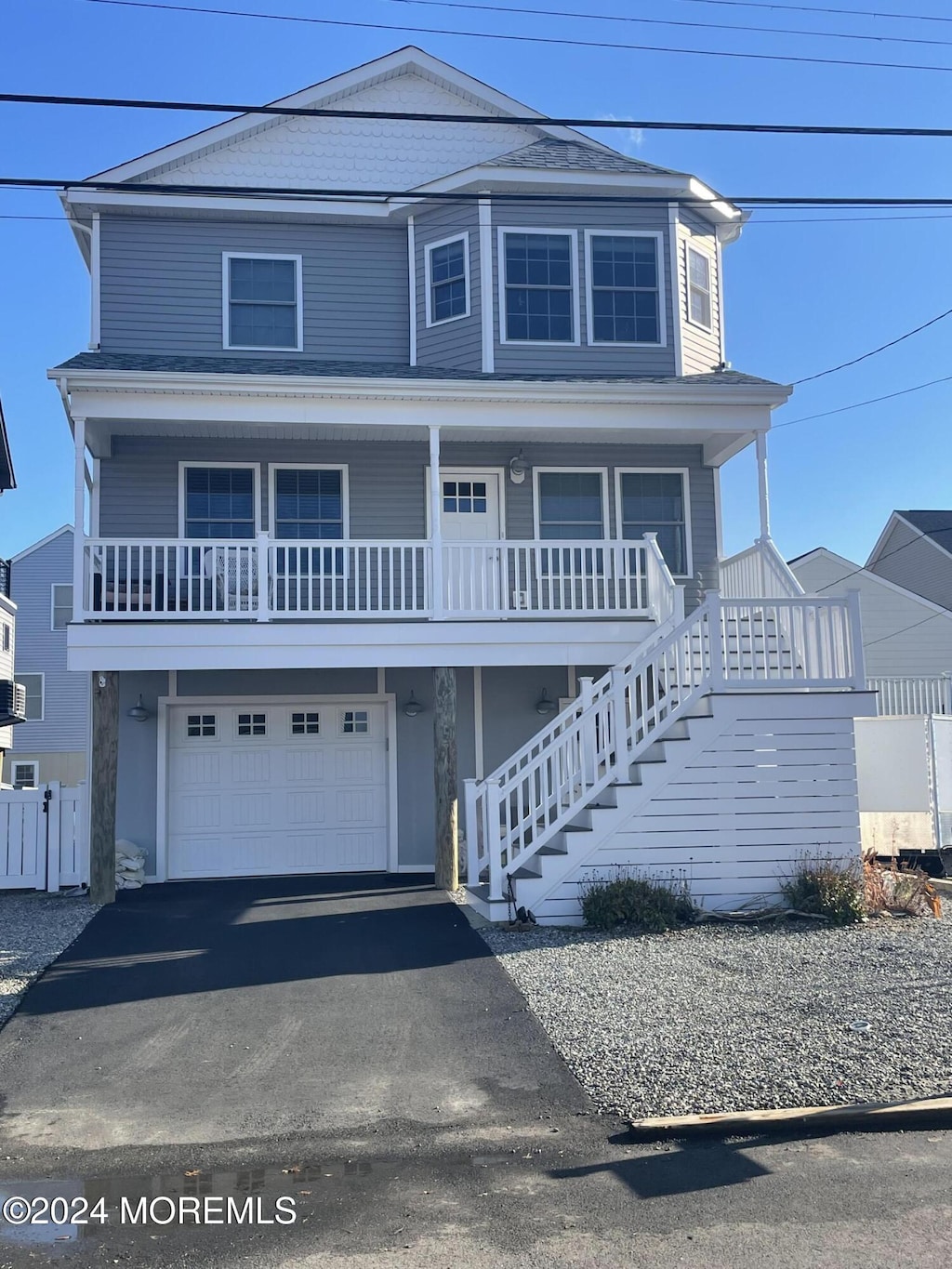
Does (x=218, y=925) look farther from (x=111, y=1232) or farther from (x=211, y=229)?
(x=211, y=229)

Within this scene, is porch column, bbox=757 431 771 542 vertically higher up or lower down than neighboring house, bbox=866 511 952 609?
lower down

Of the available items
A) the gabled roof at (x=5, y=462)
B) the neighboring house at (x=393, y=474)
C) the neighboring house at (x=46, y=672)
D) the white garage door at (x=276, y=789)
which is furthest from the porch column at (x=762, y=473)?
the neighboring house at (x=46, y=672)

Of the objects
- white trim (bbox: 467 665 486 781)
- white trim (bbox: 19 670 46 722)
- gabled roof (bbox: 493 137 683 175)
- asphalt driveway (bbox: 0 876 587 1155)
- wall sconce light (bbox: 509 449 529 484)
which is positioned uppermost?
gabled roof (bbox: 493 137 683 175)

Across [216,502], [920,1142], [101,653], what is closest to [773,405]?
[216,502]

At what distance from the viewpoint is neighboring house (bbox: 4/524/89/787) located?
3125 centimetres

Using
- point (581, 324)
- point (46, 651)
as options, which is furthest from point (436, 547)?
point (46, 651)

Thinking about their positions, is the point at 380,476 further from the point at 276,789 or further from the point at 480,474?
the point at 276,789

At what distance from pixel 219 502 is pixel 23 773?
20.2m

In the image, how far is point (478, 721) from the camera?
1480 cm

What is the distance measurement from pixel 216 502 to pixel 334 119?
599cm

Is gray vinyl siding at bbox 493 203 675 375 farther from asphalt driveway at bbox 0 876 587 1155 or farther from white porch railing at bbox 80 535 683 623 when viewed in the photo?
asphalt driveway at bbox 0 876 587 1155

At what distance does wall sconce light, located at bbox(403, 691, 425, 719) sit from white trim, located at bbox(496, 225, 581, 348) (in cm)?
497

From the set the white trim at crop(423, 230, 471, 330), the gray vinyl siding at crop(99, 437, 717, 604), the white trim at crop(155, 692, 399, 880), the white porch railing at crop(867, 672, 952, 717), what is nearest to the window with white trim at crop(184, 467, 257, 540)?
the gray vinyl siding at crop(99, 437, 717, 604)

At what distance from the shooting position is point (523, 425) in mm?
13430
